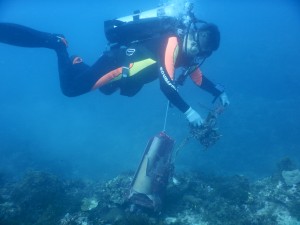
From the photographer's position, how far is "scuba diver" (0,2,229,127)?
5164 millimetres

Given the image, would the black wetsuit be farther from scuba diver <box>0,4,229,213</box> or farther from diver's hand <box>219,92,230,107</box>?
diver's hand <box>219,92,230,107</box>

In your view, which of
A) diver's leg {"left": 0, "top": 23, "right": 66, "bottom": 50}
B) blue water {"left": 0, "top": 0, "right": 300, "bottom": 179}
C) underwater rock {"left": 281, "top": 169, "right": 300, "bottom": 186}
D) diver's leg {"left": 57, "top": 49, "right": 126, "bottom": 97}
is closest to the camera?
diver's leg {"left": 0, "top": 23, "right": 66, "bottom": 50}

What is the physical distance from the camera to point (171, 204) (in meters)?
6.80

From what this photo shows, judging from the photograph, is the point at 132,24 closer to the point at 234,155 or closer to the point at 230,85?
the point at 234,155

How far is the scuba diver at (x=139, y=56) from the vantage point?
16.9 feet

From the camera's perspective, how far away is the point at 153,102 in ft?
75.3

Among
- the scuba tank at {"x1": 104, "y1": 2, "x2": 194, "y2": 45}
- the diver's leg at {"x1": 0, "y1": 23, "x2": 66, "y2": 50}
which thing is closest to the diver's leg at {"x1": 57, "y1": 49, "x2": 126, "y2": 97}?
the scuba tank at {"x1": 104, "y1": 2, "x2": 194, "y2": 45}

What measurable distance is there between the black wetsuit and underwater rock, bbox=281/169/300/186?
4.57m

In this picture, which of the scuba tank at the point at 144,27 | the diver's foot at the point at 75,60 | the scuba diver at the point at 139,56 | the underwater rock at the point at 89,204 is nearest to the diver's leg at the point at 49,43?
the scuba diver at the point at 139,56

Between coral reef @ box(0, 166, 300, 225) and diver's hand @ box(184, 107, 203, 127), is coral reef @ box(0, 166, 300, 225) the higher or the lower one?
the lower one

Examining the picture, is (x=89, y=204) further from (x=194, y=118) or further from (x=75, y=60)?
(x=194, y=118)

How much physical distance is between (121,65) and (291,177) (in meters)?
5.82

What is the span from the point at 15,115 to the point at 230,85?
836 inches

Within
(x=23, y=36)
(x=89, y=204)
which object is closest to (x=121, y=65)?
(x=23, y=36)
